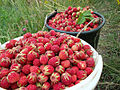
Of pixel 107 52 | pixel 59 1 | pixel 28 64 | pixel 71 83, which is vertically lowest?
pixel 107 52

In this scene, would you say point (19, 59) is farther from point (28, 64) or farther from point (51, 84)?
point (51, 84)

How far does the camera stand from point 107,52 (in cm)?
188

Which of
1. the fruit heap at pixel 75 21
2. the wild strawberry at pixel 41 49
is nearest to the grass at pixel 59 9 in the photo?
the fruit heap at pixel 75 21

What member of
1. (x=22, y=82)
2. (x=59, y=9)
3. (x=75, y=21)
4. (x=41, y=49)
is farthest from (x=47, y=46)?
(x=59, y=9)

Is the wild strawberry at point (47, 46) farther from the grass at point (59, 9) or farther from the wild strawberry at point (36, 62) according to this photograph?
the grass at point (59, 9)

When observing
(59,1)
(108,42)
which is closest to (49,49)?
(108,42)

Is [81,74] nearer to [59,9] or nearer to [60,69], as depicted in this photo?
[60,69]

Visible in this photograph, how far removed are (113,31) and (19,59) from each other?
6.63ft

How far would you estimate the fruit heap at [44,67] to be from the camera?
686mm

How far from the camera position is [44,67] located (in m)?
0.71

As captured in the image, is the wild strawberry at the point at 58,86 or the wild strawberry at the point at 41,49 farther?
the wild strawberry at the point at 41,49

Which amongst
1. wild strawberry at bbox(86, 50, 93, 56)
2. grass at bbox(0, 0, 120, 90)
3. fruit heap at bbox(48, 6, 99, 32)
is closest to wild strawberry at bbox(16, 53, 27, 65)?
wild strawberry at bbox(86, 50, 93, 56)

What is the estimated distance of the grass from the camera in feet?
4.86

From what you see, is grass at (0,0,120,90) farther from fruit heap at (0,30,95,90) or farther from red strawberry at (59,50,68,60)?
red strawberry at (59,50,68,60)
